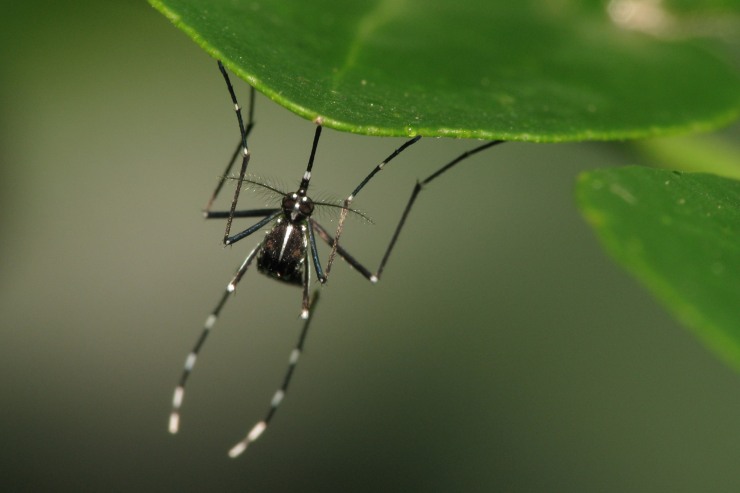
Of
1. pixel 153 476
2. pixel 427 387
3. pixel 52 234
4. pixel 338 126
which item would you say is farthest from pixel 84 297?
pixel 338 126

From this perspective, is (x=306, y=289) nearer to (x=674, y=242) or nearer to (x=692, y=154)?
(x=692, y=154)

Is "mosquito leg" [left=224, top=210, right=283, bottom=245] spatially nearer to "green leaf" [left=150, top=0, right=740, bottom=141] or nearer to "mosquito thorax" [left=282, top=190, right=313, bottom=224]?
"mosquito thorax" [left=282, top=190, right=313, bottom=224]

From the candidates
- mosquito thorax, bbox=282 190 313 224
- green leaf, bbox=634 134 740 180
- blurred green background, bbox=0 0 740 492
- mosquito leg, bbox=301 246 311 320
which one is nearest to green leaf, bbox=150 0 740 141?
green leaf, bbox=634 134 740 180

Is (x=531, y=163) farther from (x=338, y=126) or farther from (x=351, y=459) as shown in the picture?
(x=338, y=126)

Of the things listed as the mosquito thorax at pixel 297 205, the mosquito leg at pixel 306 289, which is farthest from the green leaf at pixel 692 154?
the mosquito leg at pixel 306 289

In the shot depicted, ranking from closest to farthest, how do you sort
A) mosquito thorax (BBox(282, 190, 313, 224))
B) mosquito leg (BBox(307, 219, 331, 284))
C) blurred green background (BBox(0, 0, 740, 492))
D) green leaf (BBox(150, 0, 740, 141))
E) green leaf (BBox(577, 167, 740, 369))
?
green leaf (BBox(577, 167, 740, 369)) → green leaf (BBox(150, 0, 740, 141)) → mosquito thorax (BBox(282, 190, 313, 224)) → mosquito leg (BBox(307, 219, 331, 284)) → blurred green background (BBox(0, 0, 740, 492))

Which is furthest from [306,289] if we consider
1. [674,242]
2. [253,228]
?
[674,242]
